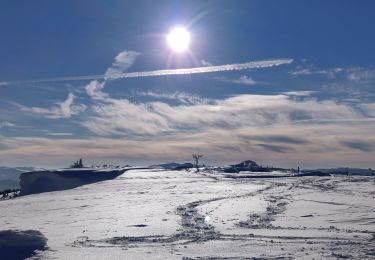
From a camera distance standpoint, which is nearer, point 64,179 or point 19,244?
point 19,244

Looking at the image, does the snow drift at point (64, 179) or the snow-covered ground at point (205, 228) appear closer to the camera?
the snow-covered ground at point (205, 228)

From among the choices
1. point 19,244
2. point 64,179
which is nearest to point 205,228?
point 19,244

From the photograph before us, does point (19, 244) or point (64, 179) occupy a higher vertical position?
point (64, 179)

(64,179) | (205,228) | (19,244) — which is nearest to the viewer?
(19,244)

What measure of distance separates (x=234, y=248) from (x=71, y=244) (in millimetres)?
3564

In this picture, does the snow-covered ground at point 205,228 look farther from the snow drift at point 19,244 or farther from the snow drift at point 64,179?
the snow drift at point 64,179

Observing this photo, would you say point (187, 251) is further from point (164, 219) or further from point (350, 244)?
point (164, 219)

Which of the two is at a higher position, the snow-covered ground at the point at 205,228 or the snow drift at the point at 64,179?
the snow drift at the point at 64,179

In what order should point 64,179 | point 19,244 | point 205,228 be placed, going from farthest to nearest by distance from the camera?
point 64,179 → point 205,228 → point 19,244

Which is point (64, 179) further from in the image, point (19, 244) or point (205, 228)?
point (19, 244)

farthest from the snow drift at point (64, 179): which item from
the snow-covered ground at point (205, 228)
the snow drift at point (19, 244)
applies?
the snow drift at point (19, 244)

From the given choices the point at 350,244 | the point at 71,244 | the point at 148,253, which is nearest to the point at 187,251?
the point at 148,253

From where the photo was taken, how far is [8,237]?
10.0 m

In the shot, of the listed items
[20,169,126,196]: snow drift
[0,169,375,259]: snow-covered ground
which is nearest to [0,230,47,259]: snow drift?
[0,169,375,259]: snow-covered ground
